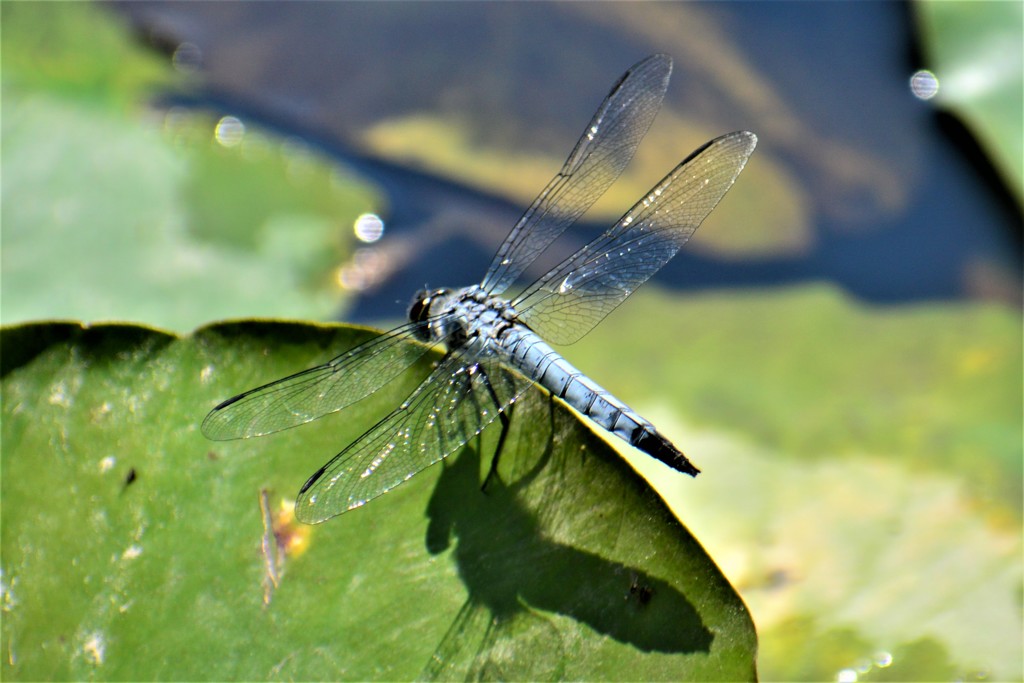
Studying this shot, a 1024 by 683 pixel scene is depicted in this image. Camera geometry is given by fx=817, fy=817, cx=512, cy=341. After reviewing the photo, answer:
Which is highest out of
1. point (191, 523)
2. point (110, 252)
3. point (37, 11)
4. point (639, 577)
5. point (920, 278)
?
point (920, 278)

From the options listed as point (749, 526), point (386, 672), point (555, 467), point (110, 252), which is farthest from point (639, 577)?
point (110, 252)

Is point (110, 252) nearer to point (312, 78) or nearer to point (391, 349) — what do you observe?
point (312, 78)

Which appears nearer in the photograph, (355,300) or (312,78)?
(355,300)

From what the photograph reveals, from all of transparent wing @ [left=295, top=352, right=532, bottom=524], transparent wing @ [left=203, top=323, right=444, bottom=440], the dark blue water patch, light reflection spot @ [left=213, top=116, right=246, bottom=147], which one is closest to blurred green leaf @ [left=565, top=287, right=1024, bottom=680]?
the dark blue water patch

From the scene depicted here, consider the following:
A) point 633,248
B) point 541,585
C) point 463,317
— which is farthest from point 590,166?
point 541,585

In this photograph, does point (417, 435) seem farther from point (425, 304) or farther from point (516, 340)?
point (425, 304)

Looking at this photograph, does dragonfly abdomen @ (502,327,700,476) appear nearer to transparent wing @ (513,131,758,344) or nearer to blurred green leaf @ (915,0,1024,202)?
transparent wing @ (513,131,758,344)

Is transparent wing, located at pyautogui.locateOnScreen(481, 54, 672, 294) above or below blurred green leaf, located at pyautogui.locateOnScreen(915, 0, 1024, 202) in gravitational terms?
below

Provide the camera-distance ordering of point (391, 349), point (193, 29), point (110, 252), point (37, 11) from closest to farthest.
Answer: point (391, 349) → point (110, 252) → point (37, 11) → point (193, 29)
